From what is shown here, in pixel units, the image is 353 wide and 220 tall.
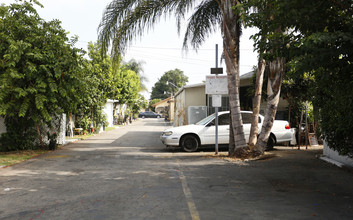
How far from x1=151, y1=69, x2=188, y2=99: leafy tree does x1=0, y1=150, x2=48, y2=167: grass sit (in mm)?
97558

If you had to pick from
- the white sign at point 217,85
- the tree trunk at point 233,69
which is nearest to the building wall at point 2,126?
the white sign at point 217,85

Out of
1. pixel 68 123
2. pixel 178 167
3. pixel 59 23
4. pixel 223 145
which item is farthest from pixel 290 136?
pixel 68 123

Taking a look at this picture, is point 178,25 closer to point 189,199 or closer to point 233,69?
point 233,69

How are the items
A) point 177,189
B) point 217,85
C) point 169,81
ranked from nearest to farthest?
point 177,189 < point 217,85 < point 169,81

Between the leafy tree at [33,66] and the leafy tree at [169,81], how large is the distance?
96995 millimetres

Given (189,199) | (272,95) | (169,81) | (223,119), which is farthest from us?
(169,81)

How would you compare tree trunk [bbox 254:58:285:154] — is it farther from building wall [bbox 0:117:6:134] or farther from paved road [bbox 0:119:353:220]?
building wall [bbox 0:117:6:134]

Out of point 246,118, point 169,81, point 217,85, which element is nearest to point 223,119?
point 246,118

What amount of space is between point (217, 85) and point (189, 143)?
279 cm

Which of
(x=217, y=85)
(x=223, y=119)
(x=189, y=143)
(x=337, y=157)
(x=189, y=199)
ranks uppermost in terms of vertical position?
(x=217, y=85)

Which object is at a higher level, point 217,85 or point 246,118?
point 217,85

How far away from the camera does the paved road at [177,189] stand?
5152mm

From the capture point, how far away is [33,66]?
12.3m

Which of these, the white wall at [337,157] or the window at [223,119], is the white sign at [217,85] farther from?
the white wall at [337,157]
